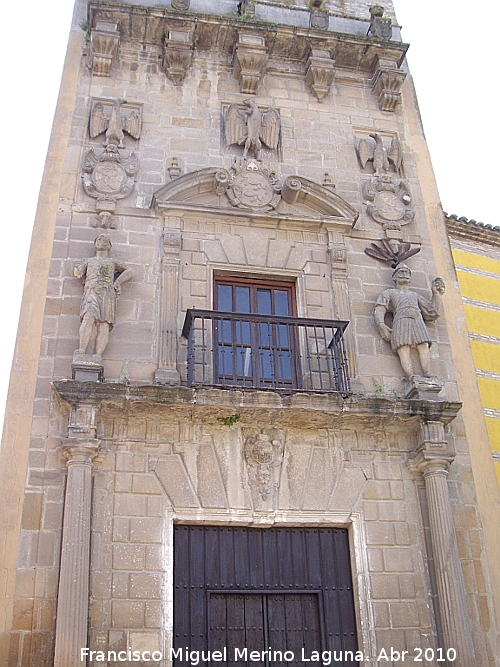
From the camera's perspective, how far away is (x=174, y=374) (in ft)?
25.4

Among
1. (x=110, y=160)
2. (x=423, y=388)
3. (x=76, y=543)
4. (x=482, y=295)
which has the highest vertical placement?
(x=110, y=160)

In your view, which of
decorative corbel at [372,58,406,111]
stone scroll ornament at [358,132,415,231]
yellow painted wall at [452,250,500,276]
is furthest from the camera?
yellow painted wall at [452,250,500,276]

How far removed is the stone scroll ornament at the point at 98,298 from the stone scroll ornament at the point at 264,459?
1.71 m

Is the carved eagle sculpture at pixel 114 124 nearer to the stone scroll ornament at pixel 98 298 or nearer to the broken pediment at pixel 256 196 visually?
the broken pediment at pixel 256 196

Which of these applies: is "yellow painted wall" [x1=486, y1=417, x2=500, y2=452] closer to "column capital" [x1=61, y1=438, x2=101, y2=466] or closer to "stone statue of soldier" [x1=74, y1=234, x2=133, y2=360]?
"stone statue of soldier" [x1=74, y1=234, x2=133, y2=360]

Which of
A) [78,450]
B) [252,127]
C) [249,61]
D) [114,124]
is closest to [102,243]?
[114,124]

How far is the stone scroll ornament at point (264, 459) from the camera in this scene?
7.39m

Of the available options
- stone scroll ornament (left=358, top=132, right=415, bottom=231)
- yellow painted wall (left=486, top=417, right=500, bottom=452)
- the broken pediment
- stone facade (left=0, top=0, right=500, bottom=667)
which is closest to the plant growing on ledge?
stone facade (left=0, top=0, right=500, bottom=667)

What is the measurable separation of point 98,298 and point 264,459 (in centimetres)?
231

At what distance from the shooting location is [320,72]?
402 inches

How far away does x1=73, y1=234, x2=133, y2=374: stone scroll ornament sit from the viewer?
763 cm

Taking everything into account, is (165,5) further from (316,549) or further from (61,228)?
(316,549)

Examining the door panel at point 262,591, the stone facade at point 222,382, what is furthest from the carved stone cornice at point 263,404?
the door panel at point 262,591

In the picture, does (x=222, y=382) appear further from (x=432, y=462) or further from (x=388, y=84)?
(x=388, y=84)
